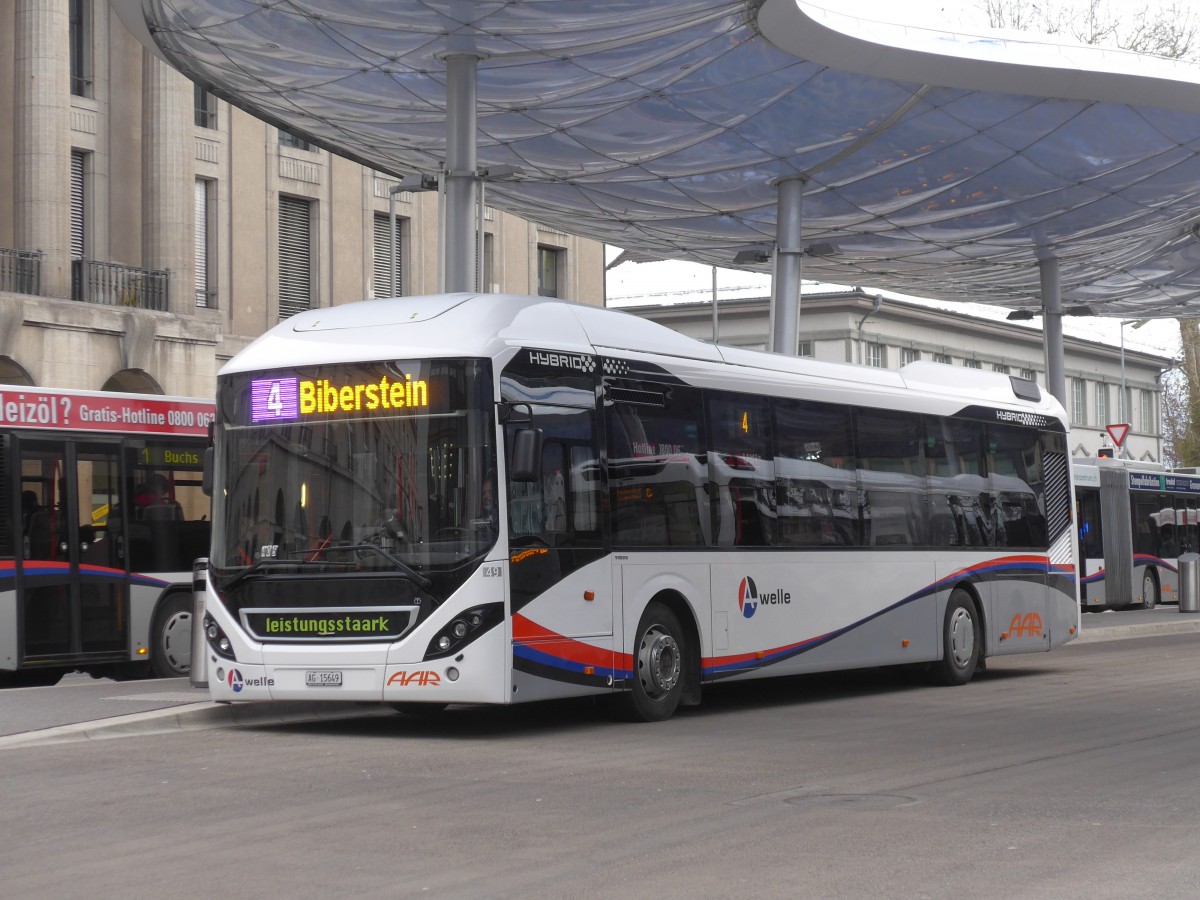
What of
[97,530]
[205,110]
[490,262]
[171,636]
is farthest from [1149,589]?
[97,530]

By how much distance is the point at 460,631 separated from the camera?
42.1 ft

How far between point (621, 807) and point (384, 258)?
35.7m

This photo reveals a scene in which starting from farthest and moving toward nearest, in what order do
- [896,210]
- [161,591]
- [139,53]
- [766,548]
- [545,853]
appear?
[139,53]
[896,210]
[161,591]
[766,548]
[545,853]

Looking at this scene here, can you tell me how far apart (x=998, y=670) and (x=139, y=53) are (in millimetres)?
23404

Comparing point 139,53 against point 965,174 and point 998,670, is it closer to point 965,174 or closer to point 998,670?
point 965,174

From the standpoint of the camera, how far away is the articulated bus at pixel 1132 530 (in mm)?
39062

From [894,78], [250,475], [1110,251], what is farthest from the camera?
[1110,251]

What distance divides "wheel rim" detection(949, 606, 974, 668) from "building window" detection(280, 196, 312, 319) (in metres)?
24.2

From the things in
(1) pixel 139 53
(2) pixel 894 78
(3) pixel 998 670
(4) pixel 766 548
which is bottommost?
(3) pixel 998 670

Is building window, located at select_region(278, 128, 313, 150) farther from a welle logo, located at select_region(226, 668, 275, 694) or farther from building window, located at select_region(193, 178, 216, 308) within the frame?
a welle logo, located at select_region(226, 668, 275, 694)

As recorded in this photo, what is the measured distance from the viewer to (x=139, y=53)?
36.6 metres

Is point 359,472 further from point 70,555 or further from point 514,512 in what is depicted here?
point 70,555

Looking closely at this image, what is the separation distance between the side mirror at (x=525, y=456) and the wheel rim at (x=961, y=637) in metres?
7.77

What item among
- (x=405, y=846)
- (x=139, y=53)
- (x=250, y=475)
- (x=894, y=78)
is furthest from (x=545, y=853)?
(x=139, y=53)
